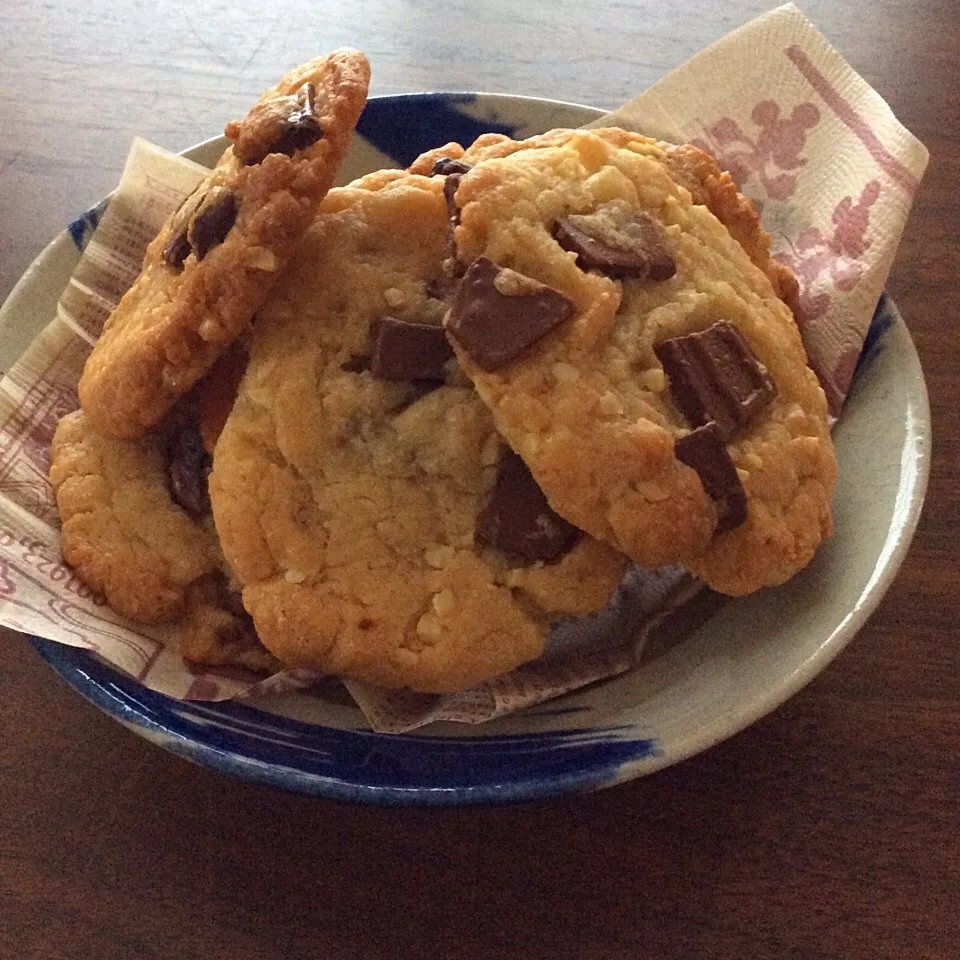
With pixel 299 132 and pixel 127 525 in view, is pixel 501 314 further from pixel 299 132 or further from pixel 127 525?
pixel 127 525

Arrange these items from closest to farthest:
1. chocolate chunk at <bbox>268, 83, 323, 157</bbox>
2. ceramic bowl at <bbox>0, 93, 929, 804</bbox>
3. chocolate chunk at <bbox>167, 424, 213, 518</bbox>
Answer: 1. ceramic bowl at <bbox>0, 93, 929, 804</bbox>
2. chocolate chunk at <bbox>268, 83, 323, 157</bbox>
3. chocolate chunk at <bbox>167, 424, 213, 518</bbox>

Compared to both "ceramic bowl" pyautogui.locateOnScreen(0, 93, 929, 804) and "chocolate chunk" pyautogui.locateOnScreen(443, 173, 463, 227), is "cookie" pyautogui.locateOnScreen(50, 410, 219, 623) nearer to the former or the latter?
"ceramic bowl" pyautogui.locateOnScreen(0, 93, 929, 804)

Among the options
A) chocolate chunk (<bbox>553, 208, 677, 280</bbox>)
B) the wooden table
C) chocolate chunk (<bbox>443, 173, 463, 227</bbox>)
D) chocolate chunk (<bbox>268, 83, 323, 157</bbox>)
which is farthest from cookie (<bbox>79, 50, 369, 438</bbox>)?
the wooden table

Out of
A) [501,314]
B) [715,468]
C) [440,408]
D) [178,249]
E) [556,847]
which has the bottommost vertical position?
[556,847]

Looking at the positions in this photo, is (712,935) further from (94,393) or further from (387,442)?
(94,393)

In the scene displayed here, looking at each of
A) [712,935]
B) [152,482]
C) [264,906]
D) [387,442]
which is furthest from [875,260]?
[264,906]

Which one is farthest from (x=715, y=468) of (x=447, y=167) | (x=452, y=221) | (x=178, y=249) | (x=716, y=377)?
(x=178, y=249)

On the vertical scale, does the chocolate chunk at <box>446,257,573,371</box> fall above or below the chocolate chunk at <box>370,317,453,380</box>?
above
